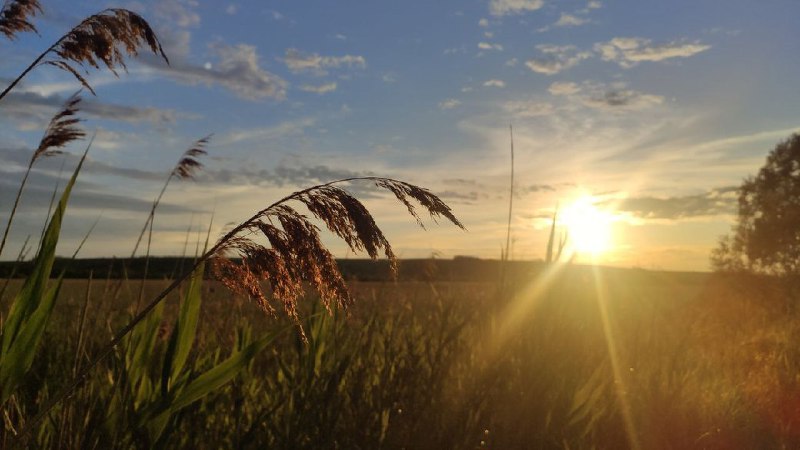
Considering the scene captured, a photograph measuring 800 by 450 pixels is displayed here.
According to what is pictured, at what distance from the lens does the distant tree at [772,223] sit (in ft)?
62.6

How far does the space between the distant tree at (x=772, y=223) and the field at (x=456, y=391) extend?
45.9 ft

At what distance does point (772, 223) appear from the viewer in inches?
759

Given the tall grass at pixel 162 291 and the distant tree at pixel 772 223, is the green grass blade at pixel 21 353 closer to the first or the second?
the tall grass at pixel 162 291

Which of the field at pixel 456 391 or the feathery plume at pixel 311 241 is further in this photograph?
the field at pixel 456 391

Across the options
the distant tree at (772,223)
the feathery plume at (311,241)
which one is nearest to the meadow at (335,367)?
the feathery plume at (311,241)

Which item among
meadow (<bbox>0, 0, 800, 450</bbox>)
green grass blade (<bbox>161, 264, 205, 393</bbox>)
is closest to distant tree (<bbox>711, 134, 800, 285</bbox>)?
meadow (<bbox>0, 0, 800, 450</bbox>)

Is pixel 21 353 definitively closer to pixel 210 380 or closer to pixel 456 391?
pixel 210 380

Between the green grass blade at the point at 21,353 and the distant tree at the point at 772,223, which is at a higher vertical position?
the distant tree at the point at 772,223

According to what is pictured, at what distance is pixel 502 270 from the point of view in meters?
5.04

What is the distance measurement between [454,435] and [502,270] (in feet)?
5.24

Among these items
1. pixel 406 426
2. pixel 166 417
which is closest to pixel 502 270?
pixel 406 426

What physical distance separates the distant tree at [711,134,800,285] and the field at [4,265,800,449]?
1400cm

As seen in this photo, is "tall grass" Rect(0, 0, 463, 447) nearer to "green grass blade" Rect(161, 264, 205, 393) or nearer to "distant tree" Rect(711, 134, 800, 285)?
"green grass blade" Rect(161, 264, 205, 393)

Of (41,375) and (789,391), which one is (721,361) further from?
(41,375)
